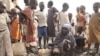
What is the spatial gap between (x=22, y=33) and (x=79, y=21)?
2377mm

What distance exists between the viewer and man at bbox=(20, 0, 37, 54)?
28.7 feet

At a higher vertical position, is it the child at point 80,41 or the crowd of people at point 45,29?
the crowd of people at point 45,29

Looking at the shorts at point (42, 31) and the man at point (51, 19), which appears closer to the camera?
the shorts at point (42, 31)

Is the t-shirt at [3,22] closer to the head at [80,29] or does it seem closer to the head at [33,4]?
the head at [33,4]

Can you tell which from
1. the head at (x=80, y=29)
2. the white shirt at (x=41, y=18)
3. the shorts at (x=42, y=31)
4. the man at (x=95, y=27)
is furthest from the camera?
the head at (x=80, y=29)

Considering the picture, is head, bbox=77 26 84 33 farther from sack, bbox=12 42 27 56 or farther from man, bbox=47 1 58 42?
sack, bbox=12 42 27 56

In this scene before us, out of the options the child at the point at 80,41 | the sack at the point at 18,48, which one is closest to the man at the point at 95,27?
the child at the point at 80,41

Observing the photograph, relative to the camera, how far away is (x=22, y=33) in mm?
9102

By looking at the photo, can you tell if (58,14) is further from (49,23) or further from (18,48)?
(18,48)

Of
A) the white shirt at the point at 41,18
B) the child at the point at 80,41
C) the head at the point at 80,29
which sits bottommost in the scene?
the child at the point at 80,41

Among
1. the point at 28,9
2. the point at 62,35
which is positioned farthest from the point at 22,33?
the point at 62,35

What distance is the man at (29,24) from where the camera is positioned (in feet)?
28.7

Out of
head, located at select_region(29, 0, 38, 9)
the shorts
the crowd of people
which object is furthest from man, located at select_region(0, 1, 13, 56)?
the shorts

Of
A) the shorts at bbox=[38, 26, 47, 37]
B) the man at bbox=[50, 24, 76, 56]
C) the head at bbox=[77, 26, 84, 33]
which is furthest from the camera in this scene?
the head at bbox=[77, 26, 84, 33]
